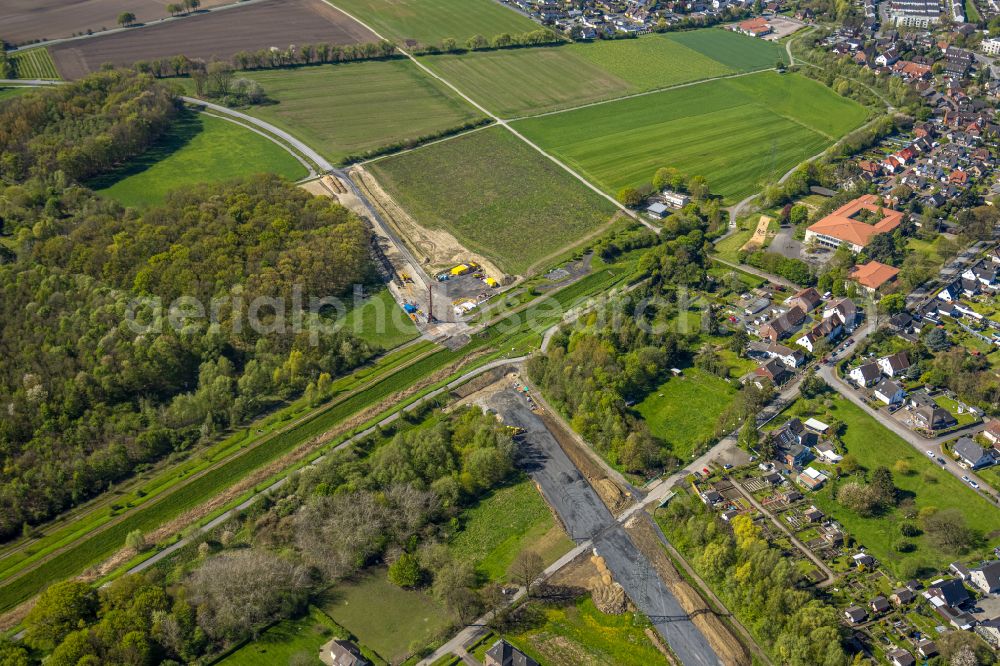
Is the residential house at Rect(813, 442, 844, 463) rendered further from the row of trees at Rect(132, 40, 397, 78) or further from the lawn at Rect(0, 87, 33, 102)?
the lawn at Rect(0, 87, 33, 102)

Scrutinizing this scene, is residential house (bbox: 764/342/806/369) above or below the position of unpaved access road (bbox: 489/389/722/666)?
above

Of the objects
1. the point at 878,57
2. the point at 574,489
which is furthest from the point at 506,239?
the point at 878,57

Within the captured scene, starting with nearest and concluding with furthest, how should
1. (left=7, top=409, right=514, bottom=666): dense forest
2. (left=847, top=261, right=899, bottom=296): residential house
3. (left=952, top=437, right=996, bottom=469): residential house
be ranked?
(left=7, top=409, right=514, bottom=666): dense forest < (left=952, top=437, right=996, bottom=469): residential house < (left=847, top=261, right=899, bottom=296): residential house

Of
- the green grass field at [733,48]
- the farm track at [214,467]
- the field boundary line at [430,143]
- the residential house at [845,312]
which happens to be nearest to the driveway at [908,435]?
the residential house at [845,312]

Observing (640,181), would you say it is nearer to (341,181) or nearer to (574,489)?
(341,181)

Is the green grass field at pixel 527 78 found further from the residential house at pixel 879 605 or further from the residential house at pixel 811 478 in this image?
the residential house at pixel 879 605

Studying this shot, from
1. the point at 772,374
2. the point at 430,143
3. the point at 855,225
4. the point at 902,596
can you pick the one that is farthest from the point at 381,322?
the point at 855,225

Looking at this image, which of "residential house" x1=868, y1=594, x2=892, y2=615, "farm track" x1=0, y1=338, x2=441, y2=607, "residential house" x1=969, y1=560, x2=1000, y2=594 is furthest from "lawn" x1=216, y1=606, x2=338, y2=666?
"residential house" x1=969, y1=560, x2=1000, y2=594
